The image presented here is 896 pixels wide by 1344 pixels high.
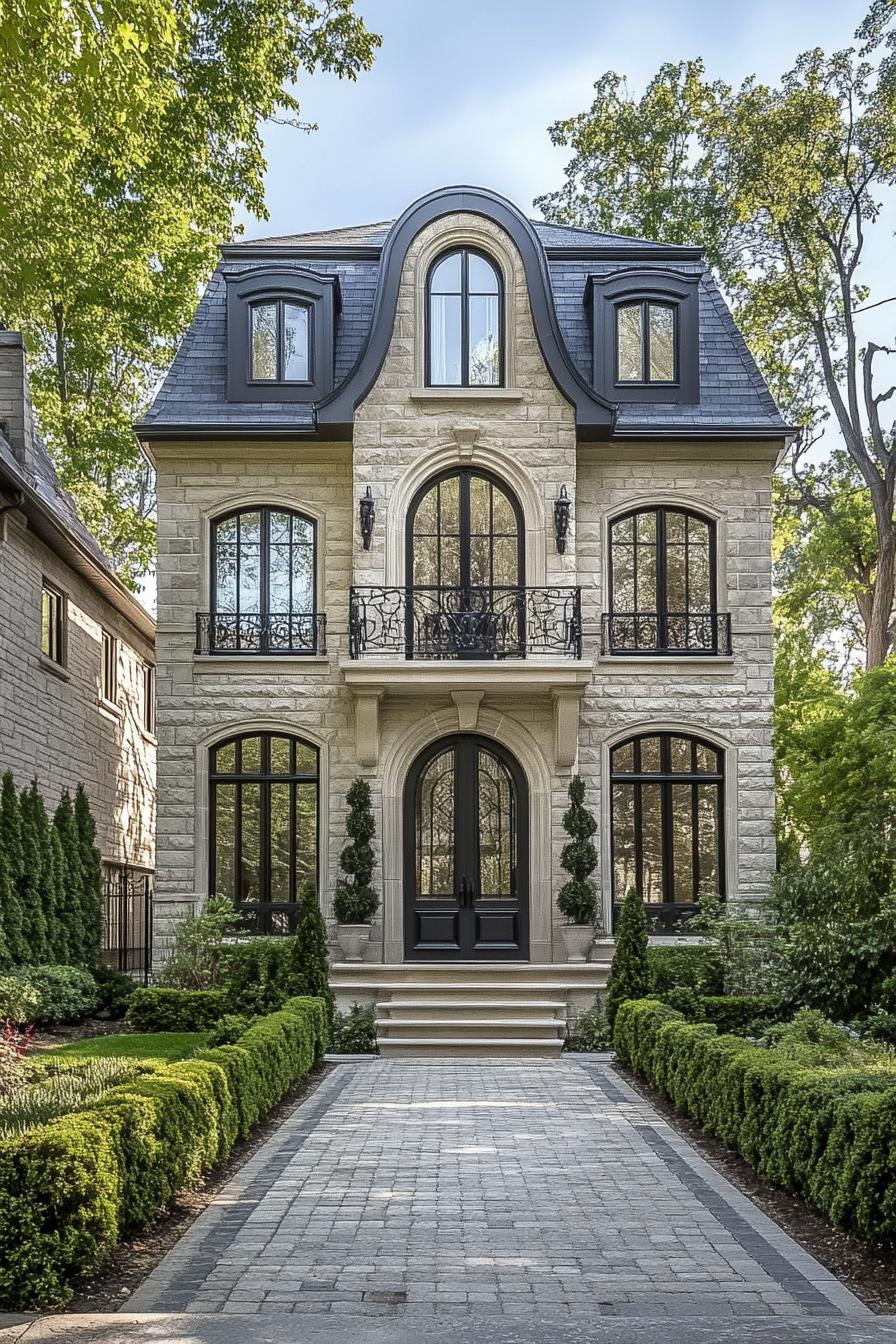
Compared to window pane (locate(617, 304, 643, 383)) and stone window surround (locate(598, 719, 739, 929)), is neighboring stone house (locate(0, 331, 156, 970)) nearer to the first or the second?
stone window surround (locate(598, 719, 739, 929))

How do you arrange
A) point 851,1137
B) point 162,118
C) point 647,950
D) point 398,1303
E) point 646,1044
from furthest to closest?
1. point 162,118
2. point 647,950
3. point 646,1044
4. point 851,1137
5. point 398,1303

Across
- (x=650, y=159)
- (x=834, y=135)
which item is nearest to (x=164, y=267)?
(x=650, y=159)

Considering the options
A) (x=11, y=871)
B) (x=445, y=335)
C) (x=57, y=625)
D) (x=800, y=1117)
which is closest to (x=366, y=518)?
(x=445, y=335)

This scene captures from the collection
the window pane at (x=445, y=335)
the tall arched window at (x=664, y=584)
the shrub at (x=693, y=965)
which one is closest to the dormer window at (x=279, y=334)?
the window pane at (x=445, y=335)

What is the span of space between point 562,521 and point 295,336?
4.64 metres

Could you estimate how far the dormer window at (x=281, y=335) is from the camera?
2058 centimetres

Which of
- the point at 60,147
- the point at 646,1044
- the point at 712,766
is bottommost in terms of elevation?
the point at 646,1044

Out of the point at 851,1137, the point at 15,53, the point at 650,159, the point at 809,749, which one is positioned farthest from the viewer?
the point at 650,159

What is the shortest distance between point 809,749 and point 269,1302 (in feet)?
67.6

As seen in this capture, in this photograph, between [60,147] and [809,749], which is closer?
[60,147]

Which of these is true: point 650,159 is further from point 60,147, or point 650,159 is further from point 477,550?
point 60,147

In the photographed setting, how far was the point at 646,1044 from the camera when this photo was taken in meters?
13.9

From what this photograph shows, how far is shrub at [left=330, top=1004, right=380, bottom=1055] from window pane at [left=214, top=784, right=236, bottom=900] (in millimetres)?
3000

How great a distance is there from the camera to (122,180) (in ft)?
75.5
